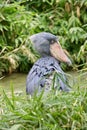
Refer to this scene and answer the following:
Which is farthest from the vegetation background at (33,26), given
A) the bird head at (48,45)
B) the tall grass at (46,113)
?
the tall grass at (46,113)

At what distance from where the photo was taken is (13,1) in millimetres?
8523

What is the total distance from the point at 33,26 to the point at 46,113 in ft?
18.6

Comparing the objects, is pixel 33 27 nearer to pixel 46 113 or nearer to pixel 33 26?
pixel 33 26

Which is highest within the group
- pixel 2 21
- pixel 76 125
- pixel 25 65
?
pixel 76 125

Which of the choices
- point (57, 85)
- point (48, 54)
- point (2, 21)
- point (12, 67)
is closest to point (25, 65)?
point (12, 67)

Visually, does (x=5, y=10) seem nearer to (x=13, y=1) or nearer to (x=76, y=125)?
(x=13, y=1)

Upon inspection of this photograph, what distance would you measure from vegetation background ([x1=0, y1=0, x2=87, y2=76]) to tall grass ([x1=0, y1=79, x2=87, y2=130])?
4661mm

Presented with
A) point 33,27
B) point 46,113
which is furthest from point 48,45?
point 46,113

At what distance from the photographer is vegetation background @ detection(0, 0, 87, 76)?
7.41 metres

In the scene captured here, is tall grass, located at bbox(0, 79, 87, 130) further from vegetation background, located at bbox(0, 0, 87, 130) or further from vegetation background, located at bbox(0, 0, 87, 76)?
vegetation background, located at bbox(0, 0, 87, 76)

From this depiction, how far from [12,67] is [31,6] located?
1.79 metres

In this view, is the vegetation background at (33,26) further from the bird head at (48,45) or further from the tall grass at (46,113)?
the tall grass at (46,113)

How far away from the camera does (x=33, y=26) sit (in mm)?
7988

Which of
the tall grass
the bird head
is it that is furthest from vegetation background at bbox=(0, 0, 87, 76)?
the tall grass
